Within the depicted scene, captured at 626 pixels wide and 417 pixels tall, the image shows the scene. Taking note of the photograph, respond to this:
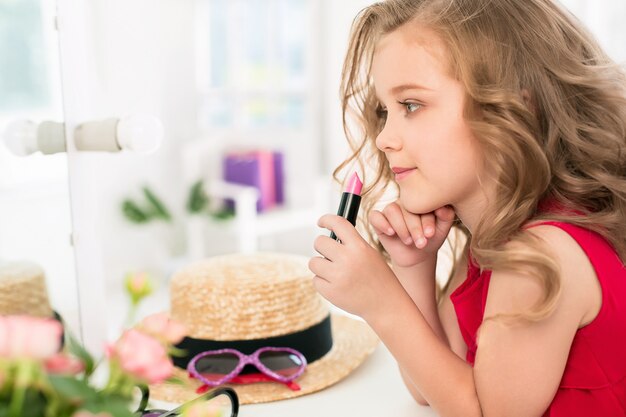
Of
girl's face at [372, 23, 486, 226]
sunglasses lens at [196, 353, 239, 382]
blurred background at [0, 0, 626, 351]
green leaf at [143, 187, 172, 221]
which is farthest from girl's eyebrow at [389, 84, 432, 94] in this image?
green leaf at [143, 187, 172, 221]

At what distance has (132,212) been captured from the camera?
2.83 m

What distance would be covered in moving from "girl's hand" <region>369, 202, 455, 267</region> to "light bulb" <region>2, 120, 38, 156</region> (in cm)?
40

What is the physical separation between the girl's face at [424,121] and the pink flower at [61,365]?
455 mm

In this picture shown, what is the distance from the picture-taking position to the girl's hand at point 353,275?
715 millimetres

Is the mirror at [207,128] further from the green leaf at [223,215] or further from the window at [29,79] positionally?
the window at [29,79]

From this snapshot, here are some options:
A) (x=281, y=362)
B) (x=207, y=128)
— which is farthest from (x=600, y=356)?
(x=207, y=128)

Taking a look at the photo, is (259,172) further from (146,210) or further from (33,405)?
(33,405)

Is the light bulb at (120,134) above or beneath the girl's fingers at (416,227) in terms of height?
above

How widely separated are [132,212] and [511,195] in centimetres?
231

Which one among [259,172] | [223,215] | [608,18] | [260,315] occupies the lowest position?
[223,215]

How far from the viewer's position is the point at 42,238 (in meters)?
0.76

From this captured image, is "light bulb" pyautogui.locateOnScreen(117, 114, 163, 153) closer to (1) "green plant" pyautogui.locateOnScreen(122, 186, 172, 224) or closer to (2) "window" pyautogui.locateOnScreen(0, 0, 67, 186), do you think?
(2) "window" pyautogui.locateOnScreen(0, 0, 67, 186)

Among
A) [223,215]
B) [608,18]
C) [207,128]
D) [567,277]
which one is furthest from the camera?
[207,128]

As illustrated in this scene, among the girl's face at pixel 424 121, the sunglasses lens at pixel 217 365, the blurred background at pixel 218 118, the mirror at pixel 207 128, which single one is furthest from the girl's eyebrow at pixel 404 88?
the mirror at pixel 207 128
